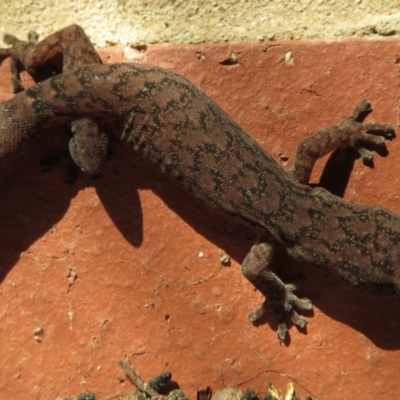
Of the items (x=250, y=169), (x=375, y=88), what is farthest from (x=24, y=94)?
(x=375, y=88)

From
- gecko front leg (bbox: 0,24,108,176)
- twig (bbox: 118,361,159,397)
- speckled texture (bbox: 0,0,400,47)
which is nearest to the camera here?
speckled texture (bbox: 0,0,400,47)

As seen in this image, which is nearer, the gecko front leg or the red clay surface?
the gecko front leg

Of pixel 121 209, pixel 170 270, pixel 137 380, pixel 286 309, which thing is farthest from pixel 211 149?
pixel 137 380

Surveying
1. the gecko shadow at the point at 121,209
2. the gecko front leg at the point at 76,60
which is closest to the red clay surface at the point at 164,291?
the gecko shadow at the point at 121,209

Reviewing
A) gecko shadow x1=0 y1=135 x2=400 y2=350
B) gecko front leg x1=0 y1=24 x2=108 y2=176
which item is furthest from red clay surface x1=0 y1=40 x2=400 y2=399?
gecko front leg x1=0 y1=24 x2=108 y2=176

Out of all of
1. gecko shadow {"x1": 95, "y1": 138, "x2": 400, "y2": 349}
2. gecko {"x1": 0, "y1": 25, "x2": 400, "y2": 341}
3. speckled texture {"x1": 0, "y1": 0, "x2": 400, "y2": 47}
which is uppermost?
speckled texture {"x1": 0, "y1": 0, "x2": 400, "y2": 47}

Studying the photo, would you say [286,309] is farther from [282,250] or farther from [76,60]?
[76,60]

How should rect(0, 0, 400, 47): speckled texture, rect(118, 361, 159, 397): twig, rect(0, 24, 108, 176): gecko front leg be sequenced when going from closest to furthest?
rect(0, 0, 400, 47): speckled texture
rect(0, 24, 108, 176): gecko front leg
rect(118, 361, 159, 397): twig

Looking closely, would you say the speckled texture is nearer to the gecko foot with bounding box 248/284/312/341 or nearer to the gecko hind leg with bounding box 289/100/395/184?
the gecko hind leg with bounding box 289/100/395/184
